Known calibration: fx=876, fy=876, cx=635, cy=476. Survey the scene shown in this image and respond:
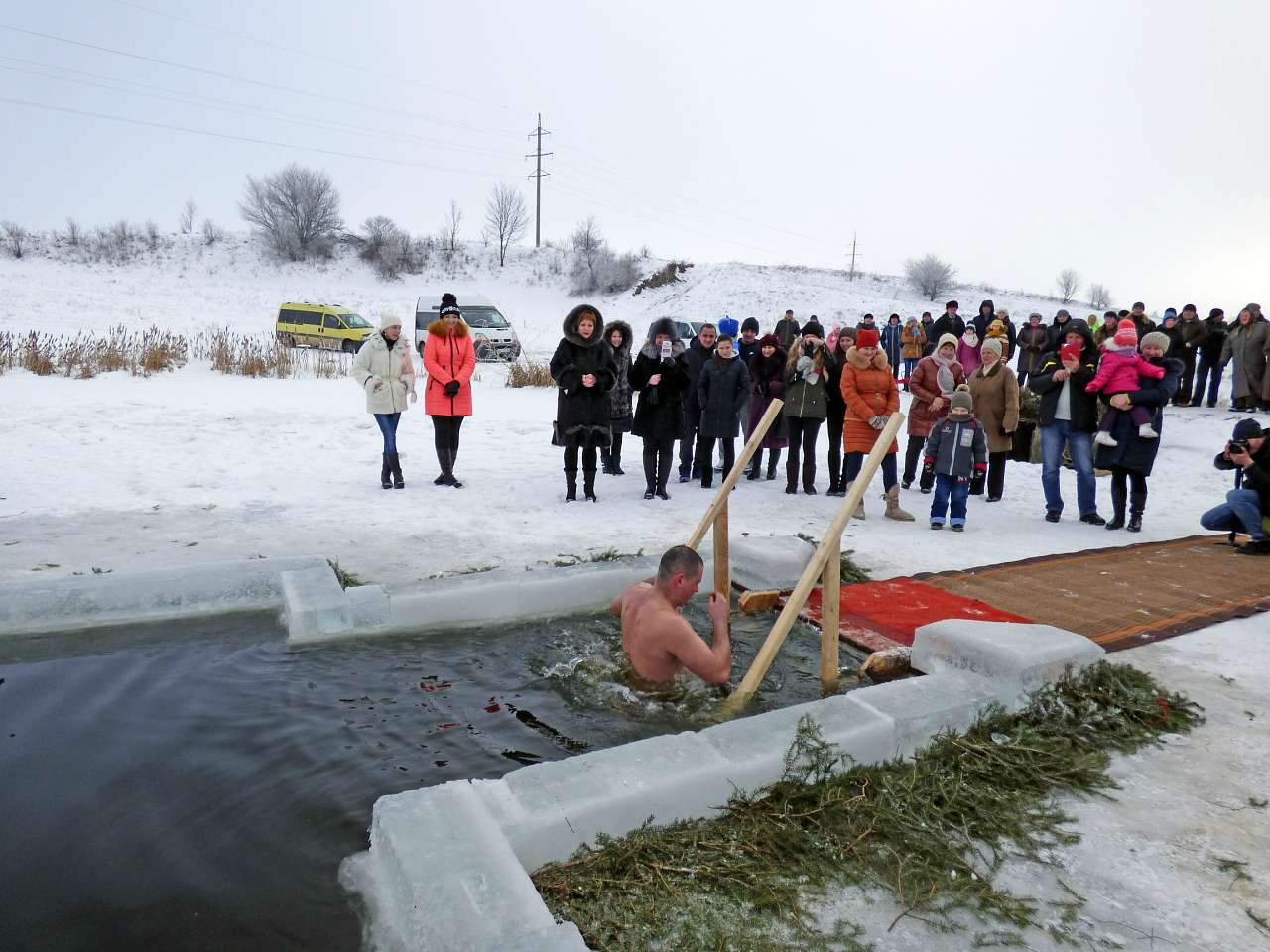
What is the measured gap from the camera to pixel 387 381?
8547 mm

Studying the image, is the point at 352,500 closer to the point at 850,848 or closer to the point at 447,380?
the point at 447,380

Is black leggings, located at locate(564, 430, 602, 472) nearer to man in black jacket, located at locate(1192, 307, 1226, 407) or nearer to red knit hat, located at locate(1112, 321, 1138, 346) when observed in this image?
red knit hat, located at locate(1112, 321, 1138, 346)

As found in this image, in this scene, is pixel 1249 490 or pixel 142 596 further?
pixel 1249 490

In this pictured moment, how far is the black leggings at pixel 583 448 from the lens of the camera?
8.30 m

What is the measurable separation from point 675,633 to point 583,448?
14.9ft

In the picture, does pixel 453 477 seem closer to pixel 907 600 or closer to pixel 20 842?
pixel 907 600

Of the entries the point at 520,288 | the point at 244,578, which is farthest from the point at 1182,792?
the point at 520,288

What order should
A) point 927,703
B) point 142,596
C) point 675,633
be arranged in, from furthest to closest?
point 142,596
point 675,633
point 927,703

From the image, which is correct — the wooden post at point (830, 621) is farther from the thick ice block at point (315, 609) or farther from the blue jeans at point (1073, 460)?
the blue jeans at point (1073, 460)

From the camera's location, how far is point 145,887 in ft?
8.67

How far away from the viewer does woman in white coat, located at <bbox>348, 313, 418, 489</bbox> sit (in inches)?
335

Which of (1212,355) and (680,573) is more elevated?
(1212,355)

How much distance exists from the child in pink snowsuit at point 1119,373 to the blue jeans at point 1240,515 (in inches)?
31.6

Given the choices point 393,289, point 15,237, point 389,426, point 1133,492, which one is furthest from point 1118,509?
point 15,237
